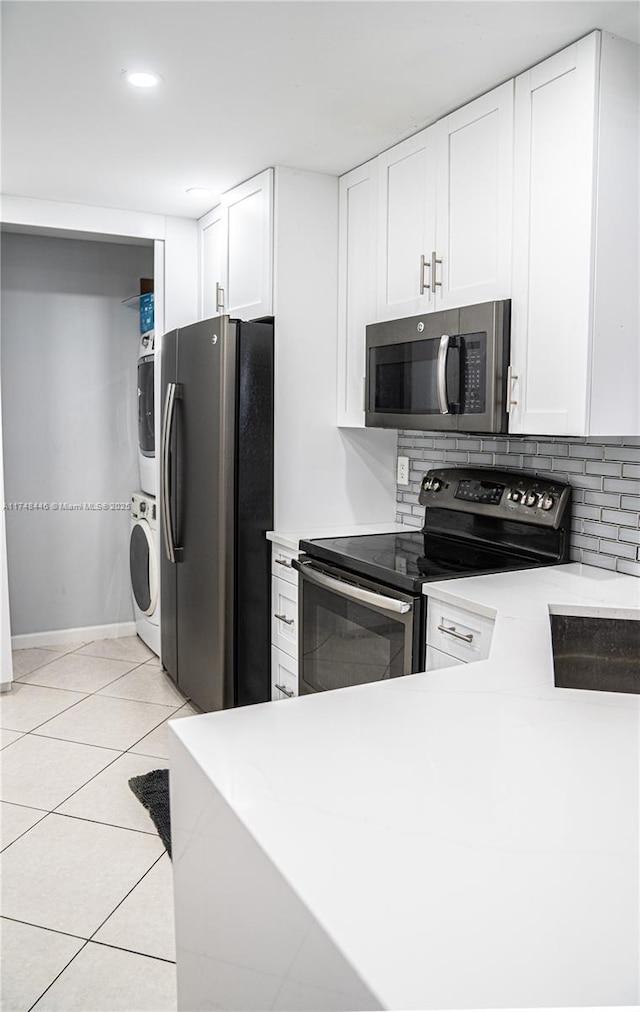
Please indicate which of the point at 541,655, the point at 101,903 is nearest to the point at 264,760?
the point at 541,655

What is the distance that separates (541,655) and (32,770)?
2196 millimetres

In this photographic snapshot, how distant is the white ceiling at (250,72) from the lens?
6.36 feet

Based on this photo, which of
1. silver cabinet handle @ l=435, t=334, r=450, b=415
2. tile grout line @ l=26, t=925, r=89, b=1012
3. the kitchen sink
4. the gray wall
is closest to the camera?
the kitchen sink

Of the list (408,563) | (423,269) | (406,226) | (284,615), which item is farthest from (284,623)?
(406,226)

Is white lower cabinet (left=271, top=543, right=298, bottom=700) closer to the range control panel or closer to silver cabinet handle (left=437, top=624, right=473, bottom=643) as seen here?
the range control panel

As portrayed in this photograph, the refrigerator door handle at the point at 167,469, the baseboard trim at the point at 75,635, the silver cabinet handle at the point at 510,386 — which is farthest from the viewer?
the baseboard trim at the point at 75,635

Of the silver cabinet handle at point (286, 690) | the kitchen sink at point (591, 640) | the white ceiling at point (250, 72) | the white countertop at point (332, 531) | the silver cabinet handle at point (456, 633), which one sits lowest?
the silver cabinet handle at point (286, 690)

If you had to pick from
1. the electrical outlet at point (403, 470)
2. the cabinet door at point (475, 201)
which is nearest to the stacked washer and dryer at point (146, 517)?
the electrical outlet at point (403, 470)

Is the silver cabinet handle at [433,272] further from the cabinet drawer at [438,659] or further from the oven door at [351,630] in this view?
the cabinet drawer at [438,659]

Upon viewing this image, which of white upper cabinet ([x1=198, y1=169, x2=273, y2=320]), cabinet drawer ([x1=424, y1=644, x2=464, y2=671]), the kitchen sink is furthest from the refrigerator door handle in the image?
the kitchen sink

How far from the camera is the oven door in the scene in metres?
2.34

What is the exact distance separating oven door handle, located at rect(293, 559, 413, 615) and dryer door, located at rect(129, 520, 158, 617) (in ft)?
4.93

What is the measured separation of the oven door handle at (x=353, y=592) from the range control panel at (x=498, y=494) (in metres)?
0.60

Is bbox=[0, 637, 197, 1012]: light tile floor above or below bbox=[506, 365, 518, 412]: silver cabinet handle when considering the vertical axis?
below
